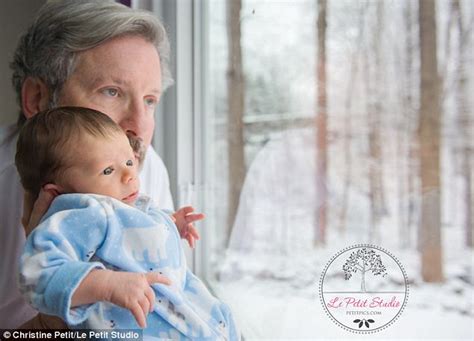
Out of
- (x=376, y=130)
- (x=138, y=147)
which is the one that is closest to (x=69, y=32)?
(x=138, y=147)

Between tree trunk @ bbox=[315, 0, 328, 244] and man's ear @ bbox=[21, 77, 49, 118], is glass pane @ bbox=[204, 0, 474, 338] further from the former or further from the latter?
man's ear @ bbox=[21, 77, 49, 118]

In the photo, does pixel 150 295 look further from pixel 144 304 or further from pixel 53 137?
pixel 53 137

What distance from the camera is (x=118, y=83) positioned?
0.78 metres

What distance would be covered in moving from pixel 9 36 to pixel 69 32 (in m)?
0.14

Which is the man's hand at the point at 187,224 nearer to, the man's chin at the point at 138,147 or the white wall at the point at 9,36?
the man's chin at the point at 138,147

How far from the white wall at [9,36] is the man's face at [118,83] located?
0.13 metres

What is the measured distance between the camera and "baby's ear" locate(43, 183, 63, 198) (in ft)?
2.20

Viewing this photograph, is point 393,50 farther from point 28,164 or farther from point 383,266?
point 28,164

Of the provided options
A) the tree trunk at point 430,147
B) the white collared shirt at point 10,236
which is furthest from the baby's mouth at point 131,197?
the tree trunk at point 430,147

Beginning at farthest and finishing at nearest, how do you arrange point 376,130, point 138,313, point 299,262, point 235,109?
point 235,109
point 299,262
point 376,130
point 138,313

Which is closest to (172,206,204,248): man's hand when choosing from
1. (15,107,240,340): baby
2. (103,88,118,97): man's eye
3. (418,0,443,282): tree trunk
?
(15,107,240,340): baby

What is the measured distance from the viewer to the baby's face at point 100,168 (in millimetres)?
660

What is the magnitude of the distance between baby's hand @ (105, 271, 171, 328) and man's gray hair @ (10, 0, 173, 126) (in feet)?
0.94

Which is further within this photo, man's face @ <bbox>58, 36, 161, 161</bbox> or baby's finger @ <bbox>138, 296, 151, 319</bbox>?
man's face @ <bbox>58, 36, 161, 161</bbox>
